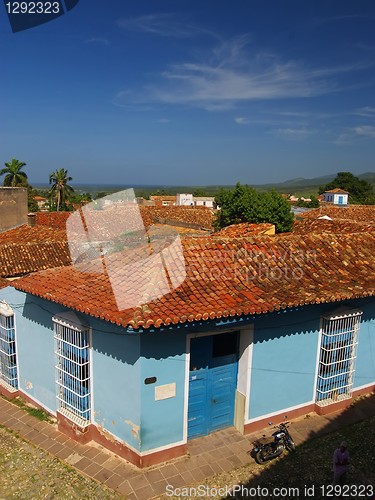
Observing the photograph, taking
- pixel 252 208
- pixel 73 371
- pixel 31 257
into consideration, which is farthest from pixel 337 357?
pixel 252 208

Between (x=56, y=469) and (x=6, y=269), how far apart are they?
8.64m

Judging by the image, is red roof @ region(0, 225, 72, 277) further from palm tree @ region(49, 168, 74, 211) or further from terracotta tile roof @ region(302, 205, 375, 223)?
palm tree @ region(49, 168, 74, 211)

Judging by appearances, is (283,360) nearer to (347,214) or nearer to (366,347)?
(366,347)

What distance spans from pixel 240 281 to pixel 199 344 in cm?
141

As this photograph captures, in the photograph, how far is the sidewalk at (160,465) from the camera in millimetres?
6566

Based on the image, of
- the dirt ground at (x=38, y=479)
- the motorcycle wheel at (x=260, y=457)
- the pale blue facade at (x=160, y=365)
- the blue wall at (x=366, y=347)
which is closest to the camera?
the dirt ground at (x=38, y=479)

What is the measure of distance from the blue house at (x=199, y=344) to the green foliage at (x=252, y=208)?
9252 mm

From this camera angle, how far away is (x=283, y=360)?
317 inches

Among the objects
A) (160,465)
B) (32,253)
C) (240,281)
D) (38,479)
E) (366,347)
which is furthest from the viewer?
(32,253)

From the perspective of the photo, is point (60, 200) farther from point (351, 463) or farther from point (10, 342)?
point (351, 463)

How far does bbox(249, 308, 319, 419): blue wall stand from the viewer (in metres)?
7.75

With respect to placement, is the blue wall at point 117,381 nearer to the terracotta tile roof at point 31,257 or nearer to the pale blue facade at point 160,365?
the pale blue facade at point 160,365

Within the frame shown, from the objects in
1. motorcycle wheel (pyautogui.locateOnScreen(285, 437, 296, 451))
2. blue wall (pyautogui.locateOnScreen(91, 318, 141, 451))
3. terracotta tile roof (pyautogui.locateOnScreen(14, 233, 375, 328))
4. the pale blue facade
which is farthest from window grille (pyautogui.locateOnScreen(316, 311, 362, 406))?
blue wall (pyautogui.locateOnScreen(91, 318, 141, 451))

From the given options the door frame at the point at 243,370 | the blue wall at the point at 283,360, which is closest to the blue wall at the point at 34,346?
the door frame at the point at 243,370
